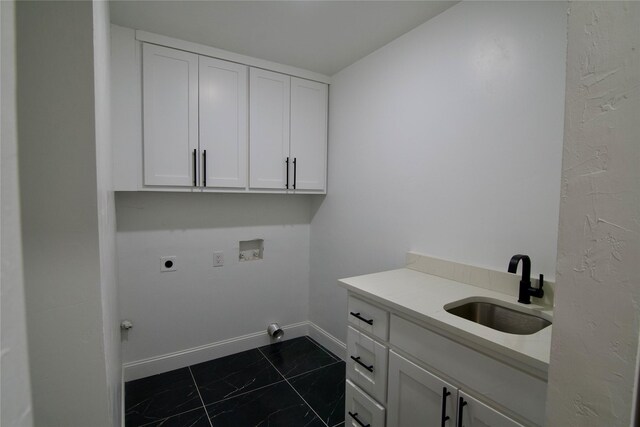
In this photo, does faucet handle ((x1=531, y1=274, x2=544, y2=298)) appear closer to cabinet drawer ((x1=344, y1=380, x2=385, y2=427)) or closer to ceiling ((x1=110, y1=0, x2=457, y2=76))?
cabinet drawer ((x1=344, y1=380, x2=385, y2=427))

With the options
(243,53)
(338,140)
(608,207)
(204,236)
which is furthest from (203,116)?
(608,207)

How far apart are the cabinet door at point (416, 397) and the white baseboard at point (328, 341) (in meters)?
1.14

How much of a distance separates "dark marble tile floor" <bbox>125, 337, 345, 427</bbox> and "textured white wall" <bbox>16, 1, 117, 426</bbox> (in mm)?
1615

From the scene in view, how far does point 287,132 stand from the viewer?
8.14 feet

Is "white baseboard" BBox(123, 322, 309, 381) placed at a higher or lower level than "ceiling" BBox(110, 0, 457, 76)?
lower

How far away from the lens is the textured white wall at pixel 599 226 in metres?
0.42

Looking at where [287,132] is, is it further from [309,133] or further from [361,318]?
[361,318]

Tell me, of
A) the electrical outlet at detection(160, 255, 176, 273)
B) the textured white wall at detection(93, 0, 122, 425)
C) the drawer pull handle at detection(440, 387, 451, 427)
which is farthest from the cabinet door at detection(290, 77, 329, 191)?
the drawer pull handle at detection(440, 387, 451, 427)

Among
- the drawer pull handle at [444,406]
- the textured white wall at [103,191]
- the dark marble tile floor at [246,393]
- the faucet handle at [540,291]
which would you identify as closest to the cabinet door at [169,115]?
the textured white wall at [103,191]

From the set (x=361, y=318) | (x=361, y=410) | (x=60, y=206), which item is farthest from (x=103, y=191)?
(x=361, y=410)

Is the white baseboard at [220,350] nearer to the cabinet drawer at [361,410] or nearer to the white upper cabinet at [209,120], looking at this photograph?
the cabinet drawer at [361,410]

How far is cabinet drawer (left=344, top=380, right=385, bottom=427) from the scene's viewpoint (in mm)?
1391

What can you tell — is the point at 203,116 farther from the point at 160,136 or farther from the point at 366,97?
the point at 366,97

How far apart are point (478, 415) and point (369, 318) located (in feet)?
1.82
